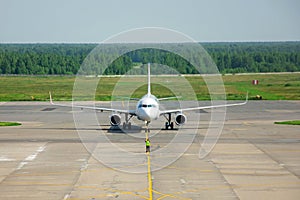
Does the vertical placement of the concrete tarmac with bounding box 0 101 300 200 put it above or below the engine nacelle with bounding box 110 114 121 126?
below

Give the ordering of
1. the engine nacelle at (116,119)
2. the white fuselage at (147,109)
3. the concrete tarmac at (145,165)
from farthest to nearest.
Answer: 1. the engine nacelle at (116,119)
2. the white fuselage at (147,109)
3. the concrete tarmac at (145,165)

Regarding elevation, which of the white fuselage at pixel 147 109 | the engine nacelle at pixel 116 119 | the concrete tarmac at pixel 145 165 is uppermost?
the white fuselage at pixel 147 109

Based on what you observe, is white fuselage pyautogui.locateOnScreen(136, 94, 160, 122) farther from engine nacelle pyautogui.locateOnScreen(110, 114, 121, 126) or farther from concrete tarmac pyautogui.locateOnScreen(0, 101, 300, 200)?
engine nacelle pyautogui.locateOnScreen(110, 114, 121, 126)

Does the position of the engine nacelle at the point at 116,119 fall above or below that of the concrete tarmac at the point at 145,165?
above

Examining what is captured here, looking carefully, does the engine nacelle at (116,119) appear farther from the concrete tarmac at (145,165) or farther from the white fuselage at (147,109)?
the white fuselage at (147,109)

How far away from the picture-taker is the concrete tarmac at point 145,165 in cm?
3184

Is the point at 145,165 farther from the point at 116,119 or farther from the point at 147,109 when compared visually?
the point at 116,119

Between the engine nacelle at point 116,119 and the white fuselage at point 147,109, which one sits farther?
the engine nacelle at point 116,119

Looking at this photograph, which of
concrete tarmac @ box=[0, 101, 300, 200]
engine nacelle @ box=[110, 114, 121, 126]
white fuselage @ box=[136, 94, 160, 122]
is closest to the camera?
concrete tarmac @ box=[0, 101, 300, 200]

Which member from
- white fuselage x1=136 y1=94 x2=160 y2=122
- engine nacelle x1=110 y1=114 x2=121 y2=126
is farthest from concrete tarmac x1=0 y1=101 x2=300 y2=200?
white fuselage x1=136 y1=94 x2=160 y2=122

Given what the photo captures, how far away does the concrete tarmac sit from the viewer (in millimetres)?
31844

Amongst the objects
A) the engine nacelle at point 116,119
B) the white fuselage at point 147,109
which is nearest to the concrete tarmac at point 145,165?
the engine nacelle at point 116,119

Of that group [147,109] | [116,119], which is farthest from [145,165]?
[116,119]

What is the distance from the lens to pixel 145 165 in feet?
131
